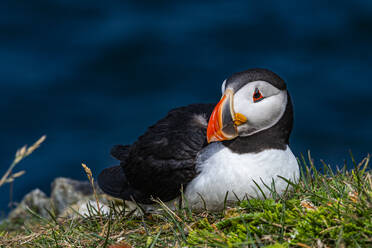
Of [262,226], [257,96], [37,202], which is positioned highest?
[257,96]

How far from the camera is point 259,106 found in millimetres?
3463

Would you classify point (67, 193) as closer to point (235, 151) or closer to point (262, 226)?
point (235, 151)

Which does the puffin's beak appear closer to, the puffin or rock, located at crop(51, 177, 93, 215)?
the puffin

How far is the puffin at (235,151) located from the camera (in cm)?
345

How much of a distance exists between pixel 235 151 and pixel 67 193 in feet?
11.8

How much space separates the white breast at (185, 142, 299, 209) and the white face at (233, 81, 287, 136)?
0.65ft

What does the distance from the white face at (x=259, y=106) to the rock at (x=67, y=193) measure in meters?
3.51

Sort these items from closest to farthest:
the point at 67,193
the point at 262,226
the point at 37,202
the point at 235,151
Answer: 1. the point at 262,226
2. the point at 235,151
3. the point at 67,193
4. the point at 37,202

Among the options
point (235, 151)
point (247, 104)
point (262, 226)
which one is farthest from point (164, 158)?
point (262, 226)

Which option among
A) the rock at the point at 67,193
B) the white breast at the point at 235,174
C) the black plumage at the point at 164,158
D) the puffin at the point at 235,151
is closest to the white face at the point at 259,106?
the puffin at the point at 235,151

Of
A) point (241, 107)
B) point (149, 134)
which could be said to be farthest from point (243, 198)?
point (149, 134)

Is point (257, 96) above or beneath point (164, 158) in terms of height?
above

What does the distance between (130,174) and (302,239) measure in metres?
2.03

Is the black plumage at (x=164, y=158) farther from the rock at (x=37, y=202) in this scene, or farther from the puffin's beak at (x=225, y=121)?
the rock at (x=37, y=202)
